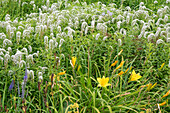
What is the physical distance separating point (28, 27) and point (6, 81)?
4.65 ft

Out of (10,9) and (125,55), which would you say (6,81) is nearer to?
(125,55)

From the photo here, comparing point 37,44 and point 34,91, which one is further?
point 37,44

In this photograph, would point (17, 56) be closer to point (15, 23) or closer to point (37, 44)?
point (37, 44)

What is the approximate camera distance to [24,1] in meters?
5.82

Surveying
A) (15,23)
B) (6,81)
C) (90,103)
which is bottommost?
(90,103)

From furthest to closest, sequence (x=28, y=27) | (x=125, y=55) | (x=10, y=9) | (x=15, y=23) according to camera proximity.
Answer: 1. (x=10, y=9)
2. (x=15, y=23)
3. (x=28, y=27)
4. (x=125, y=55)

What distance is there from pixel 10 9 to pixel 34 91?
10.9 ft

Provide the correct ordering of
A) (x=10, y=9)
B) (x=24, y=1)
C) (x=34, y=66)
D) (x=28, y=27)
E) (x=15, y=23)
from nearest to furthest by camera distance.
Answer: (x=34, y=66) < (x=28, y=27) < (x=15, y=23) < (x=10, y=9) < (x=24, y=1)

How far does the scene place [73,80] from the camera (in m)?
2.79

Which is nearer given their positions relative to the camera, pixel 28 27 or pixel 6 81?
pixel 6 81

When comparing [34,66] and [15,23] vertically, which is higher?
[15,23]

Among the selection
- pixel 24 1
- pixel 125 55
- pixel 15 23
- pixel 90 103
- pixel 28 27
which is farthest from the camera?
pixel 24 1

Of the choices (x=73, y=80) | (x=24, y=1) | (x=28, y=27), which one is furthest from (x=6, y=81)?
(x=24, y=1)

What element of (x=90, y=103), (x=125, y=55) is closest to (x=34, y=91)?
(x=90, y=103)
